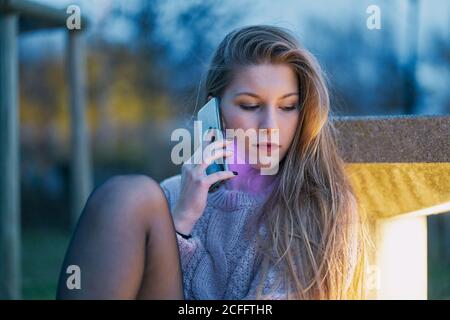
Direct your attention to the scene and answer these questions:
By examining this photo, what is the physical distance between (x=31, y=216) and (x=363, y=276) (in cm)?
650

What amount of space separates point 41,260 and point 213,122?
420 centimetres

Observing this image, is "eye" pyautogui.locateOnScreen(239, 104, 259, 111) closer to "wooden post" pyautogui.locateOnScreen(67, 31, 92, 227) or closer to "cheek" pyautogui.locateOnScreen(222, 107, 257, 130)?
"cheek" pyautogui.locateOnScreen(222, 107, 257, 130)

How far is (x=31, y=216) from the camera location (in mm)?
7832

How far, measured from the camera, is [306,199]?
1965 mm

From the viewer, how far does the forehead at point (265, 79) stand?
1974 mm

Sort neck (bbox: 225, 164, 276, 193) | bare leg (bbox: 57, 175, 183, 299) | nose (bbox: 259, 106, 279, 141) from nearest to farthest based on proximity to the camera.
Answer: bare leg (bbox: 57, 175, 183, 299)
nose (bbox: 259, 106, 279, 141)
neck (bbox: 225, 164, 276, 193)

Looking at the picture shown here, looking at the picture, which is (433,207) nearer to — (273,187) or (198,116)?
(273,187)

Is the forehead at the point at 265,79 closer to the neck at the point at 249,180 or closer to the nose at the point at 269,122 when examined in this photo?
the nose at the point at 269,122

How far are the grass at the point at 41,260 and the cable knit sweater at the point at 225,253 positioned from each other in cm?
229

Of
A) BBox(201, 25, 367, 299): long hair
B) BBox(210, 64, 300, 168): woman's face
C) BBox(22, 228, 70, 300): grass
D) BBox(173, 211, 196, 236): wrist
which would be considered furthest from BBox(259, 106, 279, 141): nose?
BBox(22, 228, 70, 300): grass

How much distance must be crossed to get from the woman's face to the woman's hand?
5.8 inches

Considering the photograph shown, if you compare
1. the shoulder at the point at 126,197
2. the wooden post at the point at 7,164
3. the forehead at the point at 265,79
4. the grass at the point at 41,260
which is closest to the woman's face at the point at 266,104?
the forehead at the point at 265,79

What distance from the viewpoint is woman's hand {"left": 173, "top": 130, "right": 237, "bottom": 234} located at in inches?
72.4

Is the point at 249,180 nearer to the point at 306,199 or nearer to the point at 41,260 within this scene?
the point at 306,199
